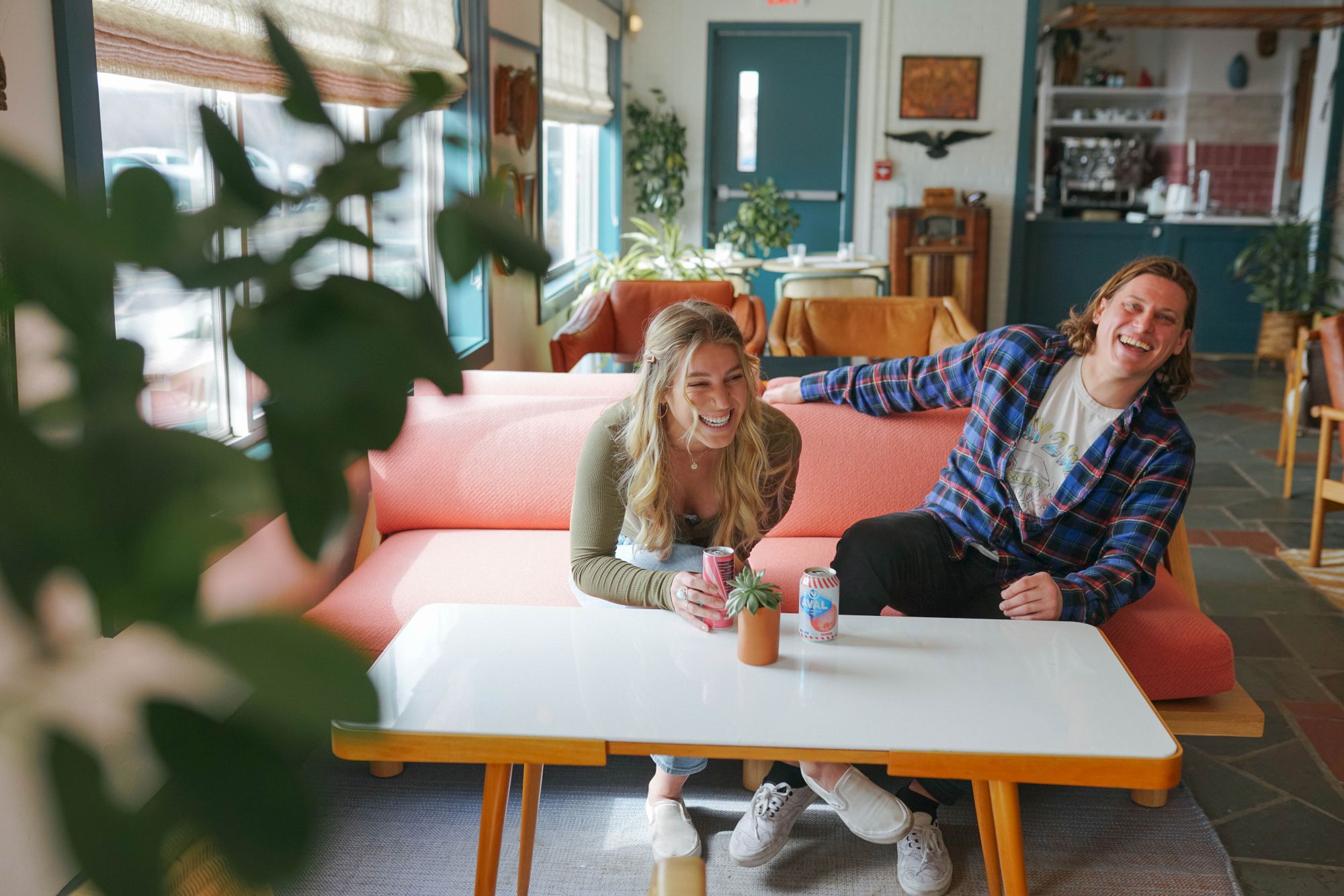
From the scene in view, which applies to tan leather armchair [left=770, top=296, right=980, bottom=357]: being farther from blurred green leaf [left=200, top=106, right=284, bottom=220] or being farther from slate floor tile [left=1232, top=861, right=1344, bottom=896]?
blurred green leaf [left=200, top=106, right=284, bottom=220]

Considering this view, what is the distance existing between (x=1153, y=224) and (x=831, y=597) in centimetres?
763

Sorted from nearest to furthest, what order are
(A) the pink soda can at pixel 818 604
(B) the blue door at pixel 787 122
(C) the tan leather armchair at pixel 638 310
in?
(A) the pink soda can at pixel 818 604 → (C) the tan leather armchair at pixel 638 310 → (B) the blue door at pixel 787 122

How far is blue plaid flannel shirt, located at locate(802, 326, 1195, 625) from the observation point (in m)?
2.34

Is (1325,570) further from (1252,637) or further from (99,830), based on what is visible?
(99,830)

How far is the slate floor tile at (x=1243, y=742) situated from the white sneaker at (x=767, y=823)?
1174 millimetres

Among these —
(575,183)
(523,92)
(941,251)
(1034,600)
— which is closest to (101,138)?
(1034,600)

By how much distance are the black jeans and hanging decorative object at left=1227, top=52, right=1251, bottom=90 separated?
28.0 ft

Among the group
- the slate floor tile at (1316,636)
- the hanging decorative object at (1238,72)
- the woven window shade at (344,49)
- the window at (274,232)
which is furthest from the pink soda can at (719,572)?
the hanging decorative object at (1238,72)

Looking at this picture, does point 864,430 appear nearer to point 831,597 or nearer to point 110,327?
point 831,597

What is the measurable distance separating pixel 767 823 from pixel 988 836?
410mm

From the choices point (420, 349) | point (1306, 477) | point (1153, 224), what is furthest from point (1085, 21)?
point (420, 349)

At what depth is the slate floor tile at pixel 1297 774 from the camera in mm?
2602

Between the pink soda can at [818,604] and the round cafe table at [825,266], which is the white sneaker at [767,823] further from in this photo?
the round cafe table at [825,266]

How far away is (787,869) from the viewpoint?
2.31 m
